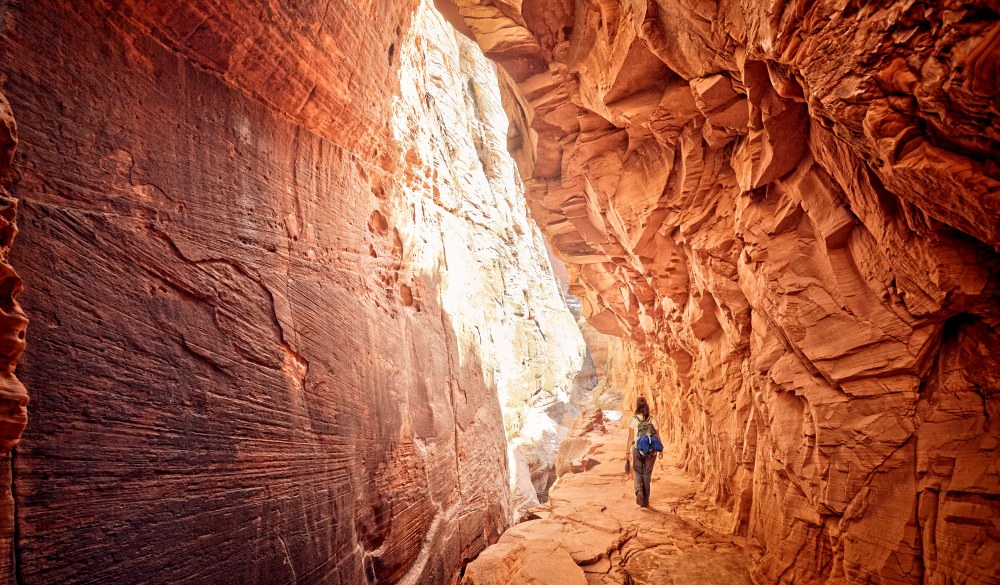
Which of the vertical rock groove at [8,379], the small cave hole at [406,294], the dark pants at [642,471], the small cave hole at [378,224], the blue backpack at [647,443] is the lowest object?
the dark pants at [642,471]

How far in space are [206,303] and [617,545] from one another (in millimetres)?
6220

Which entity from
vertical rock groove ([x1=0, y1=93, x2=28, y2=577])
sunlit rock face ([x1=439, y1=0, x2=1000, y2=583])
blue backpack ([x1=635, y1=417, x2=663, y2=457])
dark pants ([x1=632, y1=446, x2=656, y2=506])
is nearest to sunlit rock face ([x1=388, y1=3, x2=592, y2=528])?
sunlit rock face ([x1=439, y1=0, x2=1000, y2=583])

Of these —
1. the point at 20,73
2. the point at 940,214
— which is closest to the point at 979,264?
the point at 940,214

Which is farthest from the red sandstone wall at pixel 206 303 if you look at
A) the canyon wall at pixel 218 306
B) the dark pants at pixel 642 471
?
the dark pants at pixel 642 471

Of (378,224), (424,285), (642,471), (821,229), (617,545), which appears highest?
(378,224)

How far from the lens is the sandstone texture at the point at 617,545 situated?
203 inches

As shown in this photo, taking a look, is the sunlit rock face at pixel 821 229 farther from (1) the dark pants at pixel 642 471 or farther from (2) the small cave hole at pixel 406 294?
(2) the small cave hole at pixel 406 294

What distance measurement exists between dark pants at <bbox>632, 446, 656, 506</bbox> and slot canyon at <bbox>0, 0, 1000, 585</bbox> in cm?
46

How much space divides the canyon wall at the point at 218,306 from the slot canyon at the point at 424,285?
0.08ft

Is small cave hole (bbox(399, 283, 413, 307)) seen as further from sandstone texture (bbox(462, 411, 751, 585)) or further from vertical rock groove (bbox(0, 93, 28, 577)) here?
vertical rock groove (bbox(0, 93, 28, 577))

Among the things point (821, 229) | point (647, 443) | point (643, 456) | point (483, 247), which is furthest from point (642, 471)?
point (483, 247)

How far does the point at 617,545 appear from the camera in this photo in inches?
239

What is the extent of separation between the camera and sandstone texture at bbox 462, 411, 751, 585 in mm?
5145

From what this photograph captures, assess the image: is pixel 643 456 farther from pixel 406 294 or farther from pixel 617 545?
pixel 406 294
